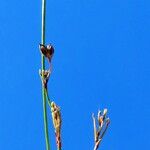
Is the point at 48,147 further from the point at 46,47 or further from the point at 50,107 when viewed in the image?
the point at 46,47

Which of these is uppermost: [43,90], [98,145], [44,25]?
[44,25]

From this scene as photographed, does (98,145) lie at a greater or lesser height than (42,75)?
lesser

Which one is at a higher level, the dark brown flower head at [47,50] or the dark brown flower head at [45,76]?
the dark brown flower head at [47,50]

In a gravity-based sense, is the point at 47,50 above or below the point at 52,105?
above

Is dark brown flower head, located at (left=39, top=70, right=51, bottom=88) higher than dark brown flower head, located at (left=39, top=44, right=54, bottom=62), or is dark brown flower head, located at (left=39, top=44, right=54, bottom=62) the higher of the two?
dark brown flower head, located at (left=39, top=44, right=54, bottom=62)

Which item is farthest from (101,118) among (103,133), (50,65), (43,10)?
(43,10)

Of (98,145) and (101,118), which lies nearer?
(98,145)

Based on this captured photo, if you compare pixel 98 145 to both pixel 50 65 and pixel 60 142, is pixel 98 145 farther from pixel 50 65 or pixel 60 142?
pixel 50 65
